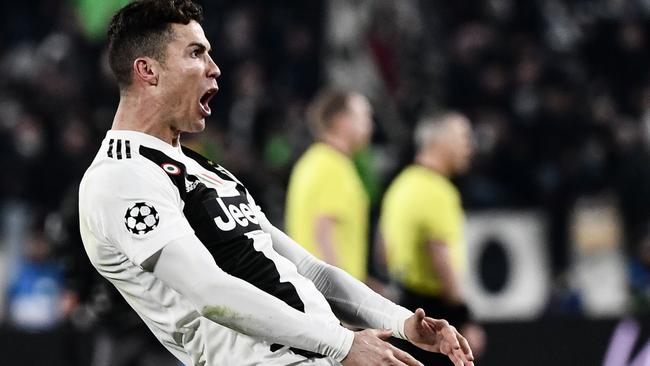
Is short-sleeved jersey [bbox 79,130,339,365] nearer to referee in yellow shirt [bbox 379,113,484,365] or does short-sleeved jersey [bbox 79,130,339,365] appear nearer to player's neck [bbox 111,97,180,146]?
player's neck [bbox 111,97,180,146]

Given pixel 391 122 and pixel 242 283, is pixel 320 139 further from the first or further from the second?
pixel 391 122

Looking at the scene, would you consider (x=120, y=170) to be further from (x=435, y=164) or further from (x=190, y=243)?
(x=435, y=164)

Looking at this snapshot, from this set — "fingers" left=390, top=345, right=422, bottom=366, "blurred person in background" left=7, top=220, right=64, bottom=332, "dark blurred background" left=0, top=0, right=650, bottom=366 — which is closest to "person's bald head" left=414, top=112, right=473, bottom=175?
"dark blurred background" left=0, top=0, right=650, bottom=366

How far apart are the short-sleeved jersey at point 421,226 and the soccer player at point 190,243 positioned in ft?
9.91

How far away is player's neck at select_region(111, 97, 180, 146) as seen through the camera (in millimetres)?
3094

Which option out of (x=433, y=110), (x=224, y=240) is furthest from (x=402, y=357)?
→ (x=433, y=110)

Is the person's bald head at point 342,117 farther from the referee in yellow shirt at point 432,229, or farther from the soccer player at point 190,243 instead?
the soccer player at point 190,243

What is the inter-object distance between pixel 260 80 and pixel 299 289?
9.35 metres

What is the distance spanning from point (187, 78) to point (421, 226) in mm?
3371

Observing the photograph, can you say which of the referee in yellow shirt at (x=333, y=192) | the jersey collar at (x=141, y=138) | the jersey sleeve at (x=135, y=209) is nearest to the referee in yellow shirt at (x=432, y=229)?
the referee in yellow shirt at (x=333, y=192)

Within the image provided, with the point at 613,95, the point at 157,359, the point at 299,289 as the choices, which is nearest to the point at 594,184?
the point at 613,95

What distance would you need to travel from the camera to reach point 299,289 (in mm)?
3090

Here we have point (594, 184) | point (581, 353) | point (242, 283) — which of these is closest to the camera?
point (242, 283)

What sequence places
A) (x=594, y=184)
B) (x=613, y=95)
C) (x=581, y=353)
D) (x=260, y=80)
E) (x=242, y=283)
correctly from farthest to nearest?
1. (x=260, y=80)
2. (x=613, y=95)
3. (x=594, y=184)
4. (x=581, y=353)
5. (x=242, y=283)
